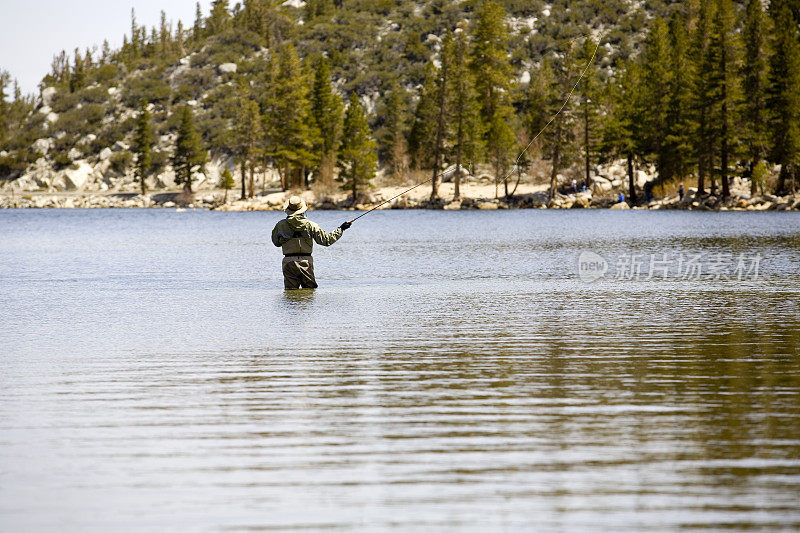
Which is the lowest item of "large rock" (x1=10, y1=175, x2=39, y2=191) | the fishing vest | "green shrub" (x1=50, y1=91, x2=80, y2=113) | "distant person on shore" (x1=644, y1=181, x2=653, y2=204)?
the fishing vest

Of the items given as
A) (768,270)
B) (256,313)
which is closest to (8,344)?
(256,313)

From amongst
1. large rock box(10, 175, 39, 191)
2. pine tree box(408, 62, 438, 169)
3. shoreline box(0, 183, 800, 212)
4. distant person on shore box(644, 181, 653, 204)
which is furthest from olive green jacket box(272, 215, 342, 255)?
large rock box(10, 175, 39, 191)

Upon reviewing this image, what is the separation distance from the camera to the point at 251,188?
87.8m

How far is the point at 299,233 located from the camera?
1631cm

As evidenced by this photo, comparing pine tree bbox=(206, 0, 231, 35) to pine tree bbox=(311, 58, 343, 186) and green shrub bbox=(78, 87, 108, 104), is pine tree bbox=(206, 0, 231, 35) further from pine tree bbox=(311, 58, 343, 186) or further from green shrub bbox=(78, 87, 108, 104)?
pine tree bbox=(311, 58, 343, 186)

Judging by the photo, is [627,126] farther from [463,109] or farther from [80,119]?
[80,119]

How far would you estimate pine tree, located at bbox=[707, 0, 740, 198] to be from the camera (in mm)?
60156

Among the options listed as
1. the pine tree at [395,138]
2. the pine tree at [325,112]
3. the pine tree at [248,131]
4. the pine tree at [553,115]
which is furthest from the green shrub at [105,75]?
the pine tree at [553,115]

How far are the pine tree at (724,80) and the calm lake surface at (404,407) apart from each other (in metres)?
45.9

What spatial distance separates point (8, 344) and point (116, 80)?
13243 centimetres

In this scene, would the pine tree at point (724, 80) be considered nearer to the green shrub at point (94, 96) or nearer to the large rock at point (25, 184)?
the large rock at point (25, 184)

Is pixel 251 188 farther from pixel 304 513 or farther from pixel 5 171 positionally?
pixel 304 513

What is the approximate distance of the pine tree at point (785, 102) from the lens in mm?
58125

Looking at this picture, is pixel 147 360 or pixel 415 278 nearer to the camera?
pixel 147 360
